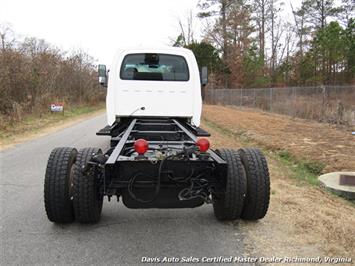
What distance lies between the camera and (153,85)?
26.8ft

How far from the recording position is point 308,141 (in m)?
13.1

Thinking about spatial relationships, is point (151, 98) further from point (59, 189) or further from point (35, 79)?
point (35, 79)

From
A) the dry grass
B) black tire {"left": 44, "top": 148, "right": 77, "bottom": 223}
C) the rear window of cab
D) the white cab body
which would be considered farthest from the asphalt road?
the dry grass

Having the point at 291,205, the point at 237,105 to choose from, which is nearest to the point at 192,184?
the point at 291,205

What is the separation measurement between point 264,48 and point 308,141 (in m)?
46.2

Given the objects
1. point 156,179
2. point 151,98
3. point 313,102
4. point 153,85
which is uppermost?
point 153,85

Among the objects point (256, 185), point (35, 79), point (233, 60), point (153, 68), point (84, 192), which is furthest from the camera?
point (233, 60)

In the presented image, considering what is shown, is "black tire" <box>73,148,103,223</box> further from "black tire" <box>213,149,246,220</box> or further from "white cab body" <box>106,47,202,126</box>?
"white cab body" <box>106,47,202,126</box>

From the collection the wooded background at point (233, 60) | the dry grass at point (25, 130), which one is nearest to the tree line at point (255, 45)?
the wooded background at point (233, 60)

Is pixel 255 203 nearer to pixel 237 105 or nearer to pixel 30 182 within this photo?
pixel 30 182

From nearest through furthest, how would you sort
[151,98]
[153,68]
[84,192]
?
[84,192] → [151,98] → [153,68]

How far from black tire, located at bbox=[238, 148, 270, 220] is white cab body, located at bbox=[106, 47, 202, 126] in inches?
126

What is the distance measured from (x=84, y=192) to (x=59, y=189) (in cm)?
30

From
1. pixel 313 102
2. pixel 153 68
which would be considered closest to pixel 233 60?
pixel 313 102
